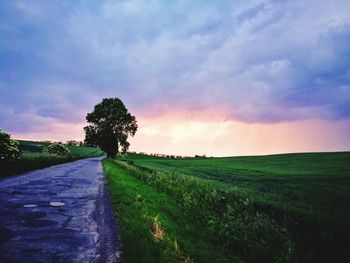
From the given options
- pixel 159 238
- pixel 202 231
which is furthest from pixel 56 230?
pixel 202 231

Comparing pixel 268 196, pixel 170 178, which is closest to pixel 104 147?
pixel 170 178

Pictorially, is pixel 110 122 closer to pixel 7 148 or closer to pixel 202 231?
pixel 7 148

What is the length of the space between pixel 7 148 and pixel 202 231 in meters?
12.3

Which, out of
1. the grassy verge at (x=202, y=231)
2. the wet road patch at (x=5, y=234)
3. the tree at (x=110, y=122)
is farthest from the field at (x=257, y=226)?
the tree at (x=110, y=122)

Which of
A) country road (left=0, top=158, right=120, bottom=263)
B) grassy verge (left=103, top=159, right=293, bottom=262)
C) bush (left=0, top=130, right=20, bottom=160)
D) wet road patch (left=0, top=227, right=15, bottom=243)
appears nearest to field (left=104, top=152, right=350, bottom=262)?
grassy verge (left=103, top=159, right=293, bottom=262)

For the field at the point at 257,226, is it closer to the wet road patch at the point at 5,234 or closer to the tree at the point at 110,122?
the wet road patch at the point at 5,234

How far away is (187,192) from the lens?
35.2ft

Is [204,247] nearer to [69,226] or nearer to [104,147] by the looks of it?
[69,226]

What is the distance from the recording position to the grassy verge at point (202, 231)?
4.86 meters

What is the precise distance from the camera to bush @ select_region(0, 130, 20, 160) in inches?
561

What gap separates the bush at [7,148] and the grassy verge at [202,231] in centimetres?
842

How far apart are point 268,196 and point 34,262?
6762mm

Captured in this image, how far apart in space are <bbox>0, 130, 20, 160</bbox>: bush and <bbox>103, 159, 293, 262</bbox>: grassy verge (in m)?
8.42

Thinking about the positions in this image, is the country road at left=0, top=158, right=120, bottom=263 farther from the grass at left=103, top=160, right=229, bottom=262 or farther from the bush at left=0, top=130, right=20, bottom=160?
the bush at left=0, top=130, right=20, bottom=160
